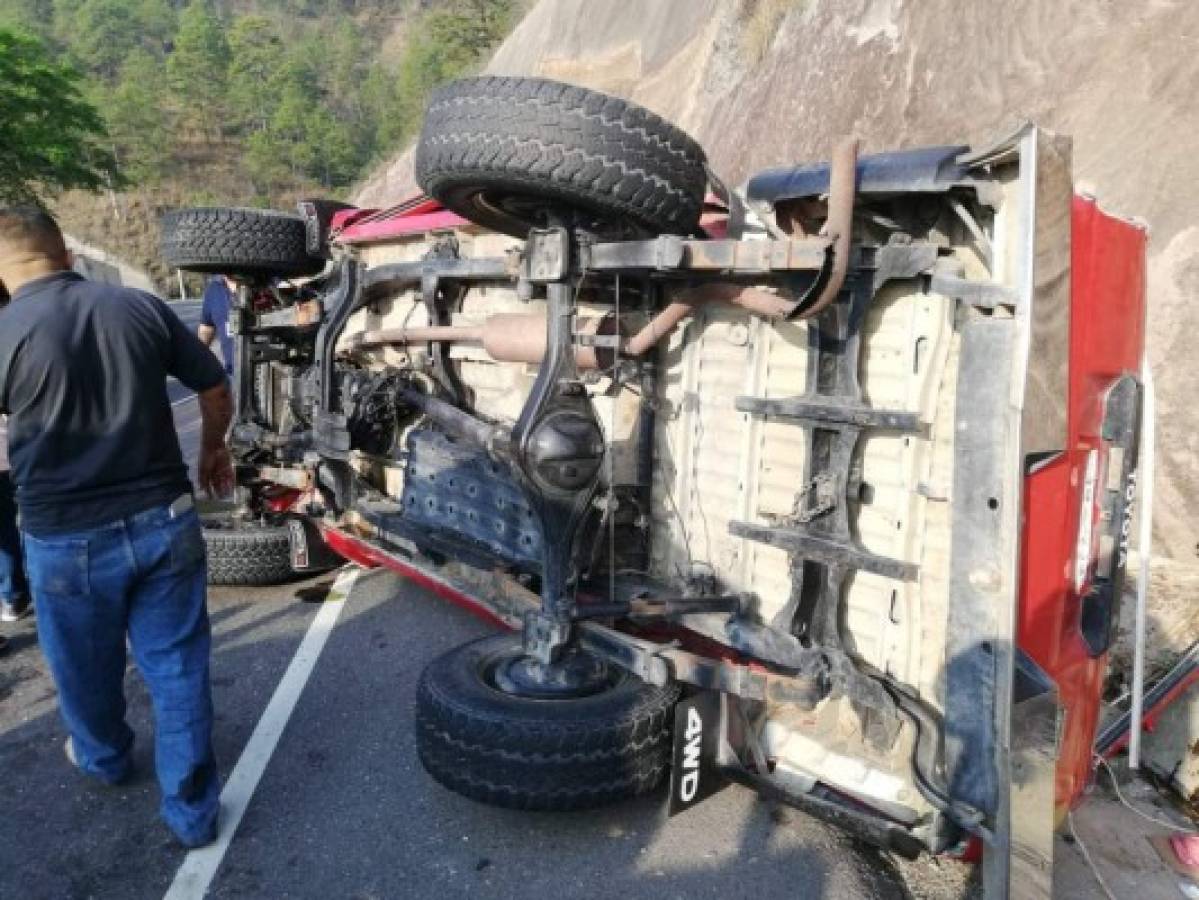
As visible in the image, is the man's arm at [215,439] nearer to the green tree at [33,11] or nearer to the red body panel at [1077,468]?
the red body panel at [1077,468]

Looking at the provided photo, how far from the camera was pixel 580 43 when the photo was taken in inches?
922

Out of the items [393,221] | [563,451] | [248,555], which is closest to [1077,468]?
[563,451]

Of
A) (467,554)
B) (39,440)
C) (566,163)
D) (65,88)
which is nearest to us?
(566,163)

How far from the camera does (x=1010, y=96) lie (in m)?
8.76

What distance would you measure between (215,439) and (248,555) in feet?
6.45

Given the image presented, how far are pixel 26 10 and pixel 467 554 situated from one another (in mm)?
130463

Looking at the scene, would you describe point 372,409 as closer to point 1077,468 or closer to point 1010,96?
point 1077,468

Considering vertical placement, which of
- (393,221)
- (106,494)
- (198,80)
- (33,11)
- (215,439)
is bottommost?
(106,494)

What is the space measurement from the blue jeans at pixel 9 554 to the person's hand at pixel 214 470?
2.13 meters

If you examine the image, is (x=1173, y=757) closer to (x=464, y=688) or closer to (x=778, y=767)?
(x=778, y=767)

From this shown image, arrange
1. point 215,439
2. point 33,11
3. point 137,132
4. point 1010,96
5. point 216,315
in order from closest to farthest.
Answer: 1. point 215,439
2. point 216,315
3. point 1010,96
4. point 137,132
5. point 33,11

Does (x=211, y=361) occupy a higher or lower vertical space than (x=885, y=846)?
higher

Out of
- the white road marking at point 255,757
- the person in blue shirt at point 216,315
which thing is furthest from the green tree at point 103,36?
the white road marking at point 255,757

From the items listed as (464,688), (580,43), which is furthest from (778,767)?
(580,43)
